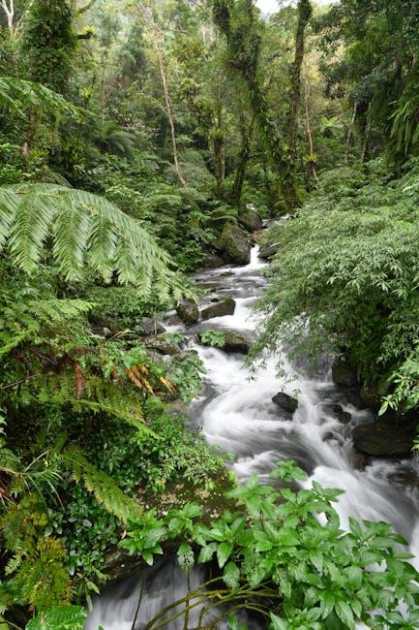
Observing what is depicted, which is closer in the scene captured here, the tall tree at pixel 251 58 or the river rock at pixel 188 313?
the river rock at pixel 188 313

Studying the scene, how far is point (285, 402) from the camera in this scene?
5227mm

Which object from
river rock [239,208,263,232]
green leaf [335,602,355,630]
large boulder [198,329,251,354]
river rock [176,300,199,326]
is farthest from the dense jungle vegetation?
river rock [239,208,263,232]

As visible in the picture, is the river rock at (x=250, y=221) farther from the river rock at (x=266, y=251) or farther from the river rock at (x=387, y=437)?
the river rock at (x=387, y=437)

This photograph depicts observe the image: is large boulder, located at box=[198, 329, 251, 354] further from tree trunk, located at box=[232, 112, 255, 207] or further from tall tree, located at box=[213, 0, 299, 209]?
tree trunk, located at box=[232, 112, 255, 207]

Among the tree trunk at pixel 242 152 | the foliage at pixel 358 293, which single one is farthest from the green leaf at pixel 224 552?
the tree trunk at pixel 242 152

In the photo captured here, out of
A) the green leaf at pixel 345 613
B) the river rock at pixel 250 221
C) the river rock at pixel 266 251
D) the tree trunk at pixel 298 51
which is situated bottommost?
the green leaf at pixel 345 613

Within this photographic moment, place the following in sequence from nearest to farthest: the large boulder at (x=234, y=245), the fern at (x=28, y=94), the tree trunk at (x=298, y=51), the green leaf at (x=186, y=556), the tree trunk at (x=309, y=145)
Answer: the green leaf at (x=186, y=556) < the fern at (x=28, y=94) < the tree trunk at (x=298, y=51) < the large boulder at (x=234, y=245) < the tree trunk at (x=309, y=145)

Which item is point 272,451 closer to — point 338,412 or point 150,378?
point 338,412

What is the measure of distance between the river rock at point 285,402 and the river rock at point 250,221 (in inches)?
373

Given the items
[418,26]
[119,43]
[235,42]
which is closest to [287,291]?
[418,26]

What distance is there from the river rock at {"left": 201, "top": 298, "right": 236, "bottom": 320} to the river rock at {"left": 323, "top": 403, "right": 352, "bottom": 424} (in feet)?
10.4

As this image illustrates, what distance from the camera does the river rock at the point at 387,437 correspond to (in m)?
4.16

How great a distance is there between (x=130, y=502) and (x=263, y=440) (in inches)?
110

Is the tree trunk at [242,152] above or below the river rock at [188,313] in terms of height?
above
